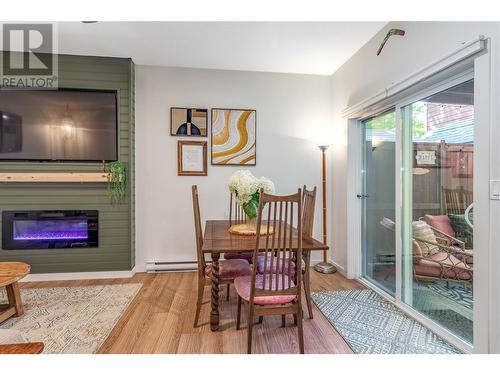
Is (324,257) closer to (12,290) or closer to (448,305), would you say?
(448,305)

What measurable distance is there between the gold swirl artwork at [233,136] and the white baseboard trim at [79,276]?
6.02 feet

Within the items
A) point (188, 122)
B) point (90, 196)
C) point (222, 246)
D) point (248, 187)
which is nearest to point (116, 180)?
point (90, 196)

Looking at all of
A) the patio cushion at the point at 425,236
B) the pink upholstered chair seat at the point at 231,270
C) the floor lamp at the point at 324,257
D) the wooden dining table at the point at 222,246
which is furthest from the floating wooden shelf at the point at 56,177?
the patio cushion at the point at 425,236

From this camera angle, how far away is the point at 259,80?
3.62m

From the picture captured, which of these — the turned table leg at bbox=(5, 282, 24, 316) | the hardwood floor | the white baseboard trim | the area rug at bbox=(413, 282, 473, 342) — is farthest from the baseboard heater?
the area rug at bbox=(413, 282, 473, 342)

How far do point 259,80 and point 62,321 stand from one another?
3446 mm

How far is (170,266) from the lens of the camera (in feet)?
11.3

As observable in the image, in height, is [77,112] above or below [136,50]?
below

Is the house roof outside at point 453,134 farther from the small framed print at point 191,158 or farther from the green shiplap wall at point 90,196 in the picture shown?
the green shiplap wall at point 90,196

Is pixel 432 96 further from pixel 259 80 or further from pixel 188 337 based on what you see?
pixel 188 337

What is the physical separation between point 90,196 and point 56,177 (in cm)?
41

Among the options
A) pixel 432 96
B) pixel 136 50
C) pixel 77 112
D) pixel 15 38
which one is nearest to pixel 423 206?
pixel 432 96

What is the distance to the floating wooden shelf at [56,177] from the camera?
303 cm
